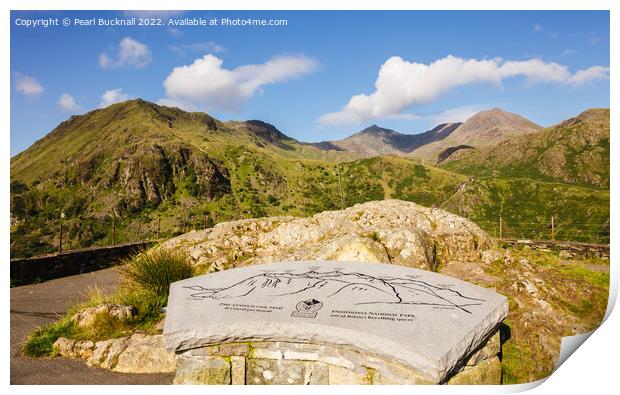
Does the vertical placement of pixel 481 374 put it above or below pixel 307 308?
below

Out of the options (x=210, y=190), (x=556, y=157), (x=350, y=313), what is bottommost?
(x=350, y=313)

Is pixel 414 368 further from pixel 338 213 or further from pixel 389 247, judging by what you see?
pixel 338 213

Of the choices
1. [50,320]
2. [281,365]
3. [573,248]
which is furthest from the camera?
[573,248]

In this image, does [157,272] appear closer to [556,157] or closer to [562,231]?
[562,231]

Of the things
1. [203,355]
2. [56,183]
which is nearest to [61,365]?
[203,355]

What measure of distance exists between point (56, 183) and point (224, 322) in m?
81.2

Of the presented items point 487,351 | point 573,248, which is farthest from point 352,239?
point 573,248

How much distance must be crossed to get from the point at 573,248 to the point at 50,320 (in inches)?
663

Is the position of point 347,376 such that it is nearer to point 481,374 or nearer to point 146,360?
point 481,374

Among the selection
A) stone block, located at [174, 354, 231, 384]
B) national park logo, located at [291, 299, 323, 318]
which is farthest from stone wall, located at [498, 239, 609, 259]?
stone block, located at [174, 354, 231, 384]

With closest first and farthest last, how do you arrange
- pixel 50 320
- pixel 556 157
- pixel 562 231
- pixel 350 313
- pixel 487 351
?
pixel 350 313 → pixel 487 351 → pixel 50 320 → pixel 562 231 → pixel 556 157

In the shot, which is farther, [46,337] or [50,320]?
[50,320]

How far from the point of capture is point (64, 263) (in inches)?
520

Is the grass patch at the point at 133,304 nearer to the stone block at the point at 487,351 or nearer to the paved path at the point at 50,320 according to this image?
the paved path at the point at 50,320
